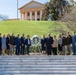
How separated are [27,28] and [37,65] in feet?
76.1

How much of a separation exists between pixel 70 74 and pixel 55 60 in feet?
6.02

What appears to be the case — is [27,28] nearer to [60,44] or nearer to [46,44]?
[46,44]

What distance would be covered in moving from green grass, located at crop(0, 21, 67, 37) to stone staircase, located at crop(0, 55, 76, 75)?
1801 centimetres

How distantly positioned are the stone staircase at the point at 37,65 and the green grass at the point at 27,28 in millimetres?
18012

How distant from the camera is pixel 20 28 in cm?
3872

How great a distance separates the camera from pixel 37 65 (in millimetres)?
15852

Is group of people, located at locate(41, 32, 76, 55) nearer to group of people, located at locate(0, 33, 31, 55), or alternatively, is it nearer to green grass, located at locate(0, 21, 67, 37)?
group of people, located at locate(0, 33, 31, 55)

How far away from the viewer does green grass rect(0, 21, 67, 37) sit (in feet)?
118

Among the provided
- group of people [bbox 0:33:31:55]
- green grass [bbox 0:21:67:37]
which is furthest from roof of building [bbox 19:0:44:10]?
group of people [bbox 0:33:31:55]

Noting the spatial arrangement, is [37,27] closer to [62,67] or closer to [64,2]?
[64,2]

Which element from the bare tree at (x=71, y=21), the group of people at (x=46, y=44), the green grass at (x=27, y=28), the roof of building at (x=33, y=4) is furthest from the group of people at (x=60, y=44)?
the roof of building at (x=33, y=4)

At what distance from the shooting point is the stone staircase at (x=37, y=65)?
49.4 feet

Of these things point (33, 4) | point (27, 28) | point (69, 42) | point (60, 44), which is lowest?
point (60, 44)

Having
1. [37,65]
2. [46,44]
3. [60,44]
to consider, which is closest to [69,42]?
[60,44]
